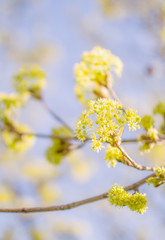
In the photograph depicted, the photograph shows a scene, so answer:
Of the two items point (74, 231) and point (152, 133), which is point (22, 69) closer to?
point (152, 133)

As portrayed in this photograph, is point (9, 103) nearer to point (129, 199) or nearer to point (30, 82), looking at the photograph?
point (30, 82)

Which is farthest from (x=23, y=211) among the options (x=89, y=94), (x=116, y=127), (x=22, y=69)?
(x=22, y=69)

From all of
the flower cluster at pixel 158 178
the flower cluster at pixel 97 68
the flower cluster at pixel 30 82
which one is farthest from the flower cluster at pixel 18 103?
the flower cluster at pixel 158 178

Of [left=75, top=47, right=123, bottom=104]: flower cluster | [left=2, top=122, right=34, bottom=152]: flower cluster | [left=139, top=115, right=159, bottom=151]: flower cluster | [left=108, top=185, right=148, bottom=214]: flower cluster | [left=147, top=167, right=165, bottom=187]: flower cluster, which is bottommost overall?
[left=2, top=122, right=34, bottom=152]: flower cluster

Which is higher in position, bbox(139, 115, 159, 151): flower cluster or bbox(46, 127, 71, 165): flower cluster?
bbox(139, 115, 159, 151): flower cluster

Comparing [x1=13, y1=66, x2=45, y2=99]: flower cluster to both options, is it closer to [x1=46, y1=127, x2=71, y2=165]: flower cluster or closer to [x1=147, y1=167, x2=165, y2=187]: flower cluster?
[x1=46, y1=127, x2=71, y2=165]: flower cluster

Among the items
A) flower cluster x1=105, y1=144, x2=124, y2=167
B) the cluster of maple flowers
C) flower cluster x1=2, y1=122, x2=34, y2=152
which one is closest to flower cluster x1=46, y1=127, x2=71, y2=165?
the cluster of maple flowers

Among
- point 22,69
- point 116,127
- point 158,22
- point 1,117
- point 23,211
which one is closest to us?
point 116,127
